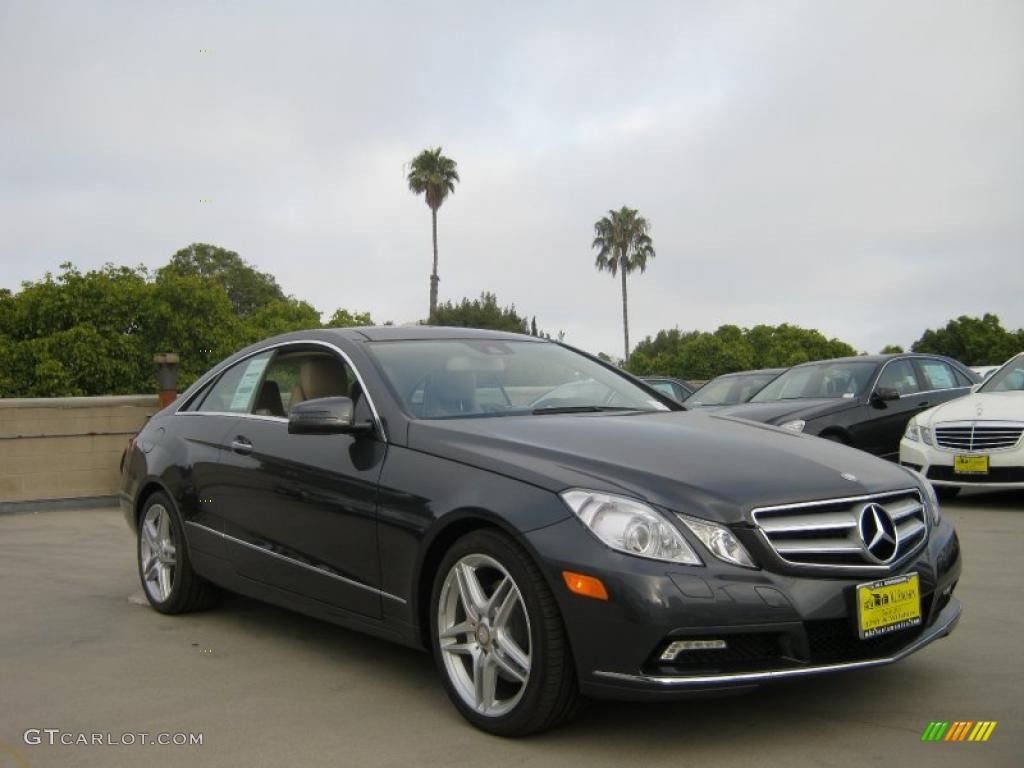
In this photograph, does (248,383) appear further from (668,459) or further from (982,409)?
(982,409)

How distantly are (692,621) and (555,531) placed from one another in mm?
523

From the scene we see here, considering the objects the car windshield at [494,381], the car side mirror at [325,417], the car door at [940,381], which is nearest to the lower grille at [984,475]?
the car door at [940,381]

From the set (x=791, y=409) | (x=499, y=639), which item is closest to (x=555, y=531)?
(x=499, y=639)

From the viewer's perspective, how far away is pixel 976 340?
67.0 metres

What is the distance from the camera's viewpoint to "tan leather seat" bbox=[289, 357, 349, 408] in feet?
17.0

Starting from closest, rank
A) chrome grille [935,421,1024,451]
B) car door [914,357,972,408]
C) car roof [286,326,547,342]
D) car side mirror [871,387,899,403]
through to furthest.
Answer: car roof [286,326,547,342] < chrome grille [935,421,1024,451] < car side mirror [871,387,899,403] < car door [914,357,972,408]

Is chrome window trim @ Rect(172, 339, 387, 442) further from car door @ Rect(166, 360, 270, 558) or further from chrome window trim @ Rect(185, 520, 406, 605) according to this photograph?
chrome window trim @ Rect(185, 520, 406, 605)

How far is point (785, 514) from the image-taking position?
3.69 m

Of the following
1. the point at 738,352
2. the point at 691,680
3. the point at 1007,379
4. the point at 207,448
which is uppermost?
the point at 738,352

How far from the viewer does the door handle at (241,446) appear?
535 centimetres

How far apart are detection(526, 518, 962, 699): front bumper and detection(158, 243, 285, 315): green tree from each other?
284 ft

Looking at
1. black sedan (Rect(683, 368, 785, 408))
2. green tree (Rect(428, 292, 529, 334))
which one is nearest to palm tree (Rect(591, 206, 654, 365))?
green tree (Rect(428, 292, 529, 334))

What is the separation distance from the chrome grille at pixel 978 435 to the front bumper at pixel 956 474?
7cm

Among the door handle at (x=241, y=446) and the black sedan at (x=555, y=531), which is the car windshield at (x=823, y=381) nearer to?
the black sedan at (x=555, y=531)
